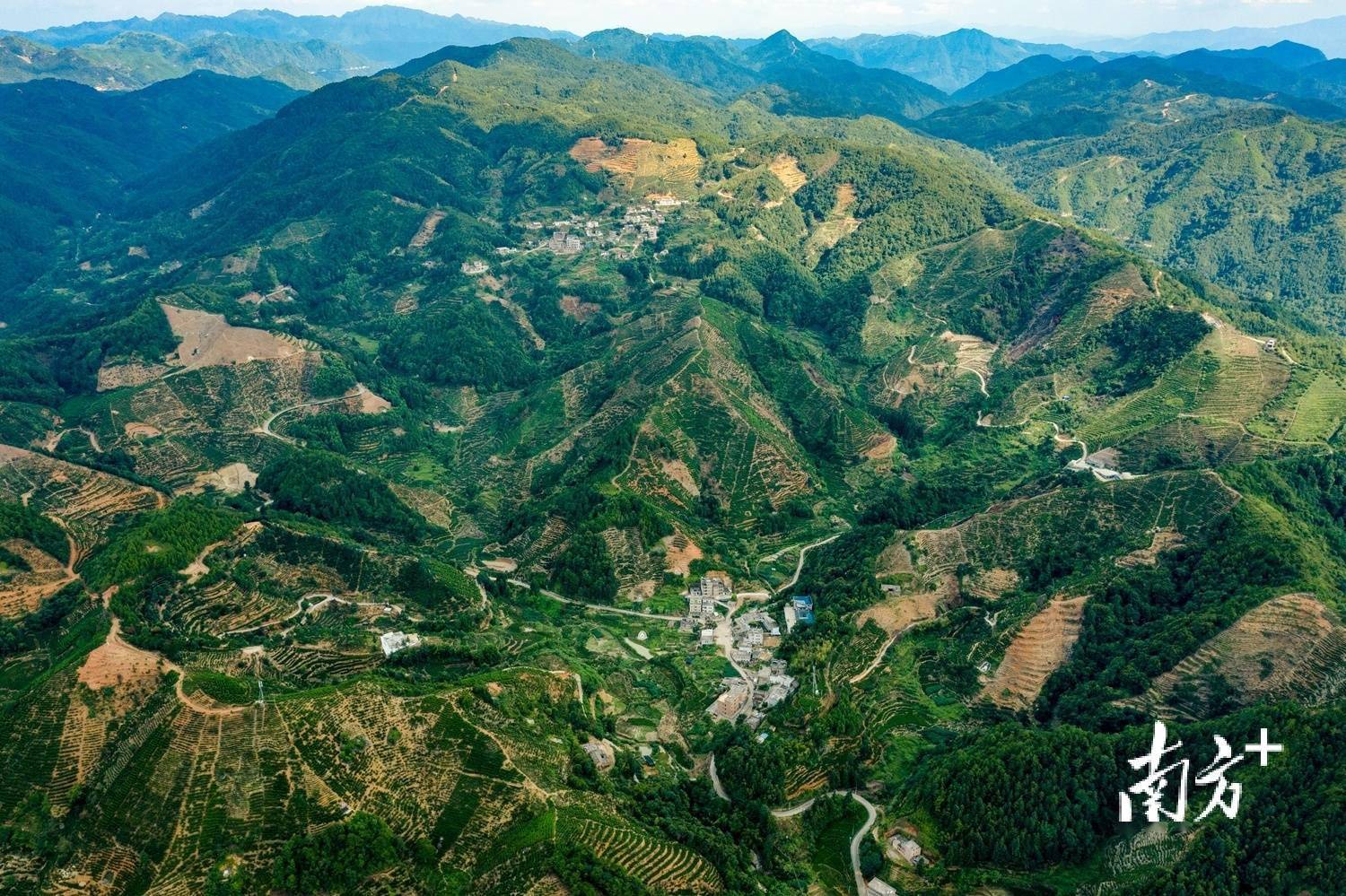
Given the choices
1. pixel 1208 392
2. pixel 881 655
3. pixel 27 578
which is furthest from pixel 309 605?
pixel 1208 392

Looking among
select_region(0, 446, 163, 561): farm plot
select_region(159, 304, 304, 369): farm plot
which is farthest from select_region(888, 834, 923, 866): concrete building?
select_region(159, 304, 304, 369): farm plot

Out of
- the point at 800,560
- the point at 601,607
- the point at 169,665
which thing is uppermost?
the point at 169,665

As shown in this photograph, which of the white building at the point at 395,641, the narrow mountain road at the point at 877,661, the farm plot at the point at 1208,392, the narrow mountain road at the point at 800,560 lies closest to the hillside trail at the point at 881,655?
the narrow mountain road at the point at 877,661

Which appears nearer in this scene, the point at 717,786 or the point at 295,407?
the point at 717,786

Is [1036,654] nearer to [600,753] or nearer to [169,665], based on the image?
[600,753]

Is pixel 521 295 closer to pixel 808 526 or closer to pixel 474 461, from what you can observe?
pixel 474 461

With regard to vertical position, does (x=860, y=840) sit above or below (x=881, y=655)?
below

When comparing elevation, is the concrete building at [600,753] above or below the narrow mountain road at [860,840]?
above

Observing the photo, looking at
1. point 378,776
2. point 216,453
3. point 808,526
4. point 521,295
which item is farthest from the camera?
point 521,295

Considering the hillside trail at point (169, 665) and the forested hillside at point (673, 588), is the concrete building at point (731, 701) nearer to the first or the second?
the forested hillside at point (673, 588)

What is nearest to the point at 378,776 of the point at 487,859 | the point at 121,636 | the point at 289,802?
the point at 289,802

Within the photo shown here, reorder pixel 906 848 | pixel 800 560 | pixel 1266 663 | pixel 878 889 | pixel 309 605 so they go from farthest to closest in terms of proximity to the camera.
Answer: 1. pixel 800 560
2. pixel 309 605
3. pixel 1266 663
4. pixel 906 848
5. pixel 878 889
